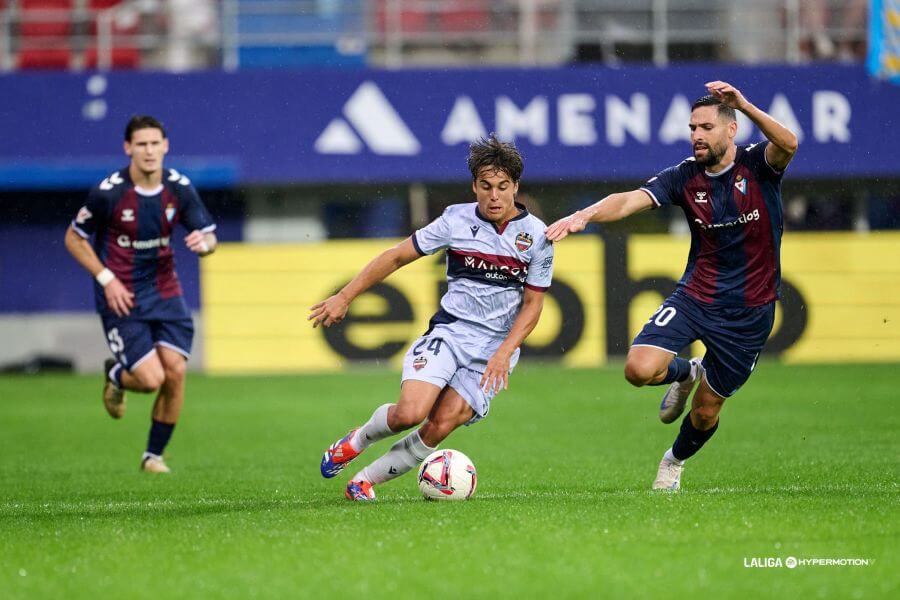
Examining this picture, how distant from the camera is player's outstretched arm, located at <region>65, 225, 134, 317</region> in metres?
9.21

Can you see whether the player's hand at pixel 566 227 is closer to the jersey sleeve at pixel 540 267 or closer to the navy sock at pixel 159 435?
the jersey sleeve at pixel 540 267

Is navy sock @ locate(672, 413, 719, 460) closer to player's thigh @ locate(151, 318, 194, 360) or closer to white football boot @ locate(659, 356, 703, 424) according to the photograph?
white football boot @ locate(659, 356, 703, 424)

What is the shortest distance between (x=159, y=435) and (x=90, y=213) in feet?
5.44

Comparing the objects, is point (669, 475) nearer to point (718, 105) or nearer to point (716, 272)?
point (716, 272)

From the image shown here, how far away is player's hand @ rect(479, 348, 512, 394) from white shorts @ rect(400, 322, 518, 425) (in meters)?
0.15

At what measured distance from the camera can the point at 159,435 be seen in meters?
9.95

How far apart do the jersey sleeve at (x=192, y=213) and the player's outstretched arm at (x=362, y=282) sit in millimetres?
2583

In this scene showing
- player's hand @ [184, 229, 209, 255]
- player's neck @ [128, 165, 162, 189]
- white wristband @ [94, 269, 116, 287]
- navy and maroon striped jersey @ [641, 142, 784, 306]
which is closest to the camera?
navy and maroon striped jersey @ [641, 142, 784, 306]

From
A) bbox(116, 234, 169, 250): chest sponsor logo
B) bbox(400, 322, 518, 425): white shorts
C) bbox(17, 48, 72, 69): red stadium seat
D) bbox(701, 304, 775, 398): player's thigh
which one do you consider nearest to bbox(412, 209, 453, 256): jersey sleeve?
bbox(400, 322, 518, 425): white shorts

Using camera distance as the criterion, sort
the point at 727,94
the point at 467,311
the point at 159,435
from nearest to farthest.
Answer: the point at 727,94 < the point at 467,311 < the point at 159,435

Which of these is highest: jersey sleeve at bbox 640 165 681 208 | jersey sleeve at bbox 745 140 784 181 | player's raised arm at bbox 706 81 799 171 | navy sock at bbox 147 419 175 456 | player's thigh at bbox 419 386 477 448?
player's raised arm at bbox 706 81 799 171

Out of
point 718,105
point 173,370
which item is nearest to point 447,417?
point 718,105

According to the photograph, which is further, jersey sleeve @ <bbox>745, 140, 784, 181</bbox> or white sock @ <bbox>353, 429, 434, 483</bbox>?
jersey sleeve @ <bbox>745, 140, 784, 181</bbox>

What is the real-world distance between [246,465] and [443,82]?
9.84 metres
